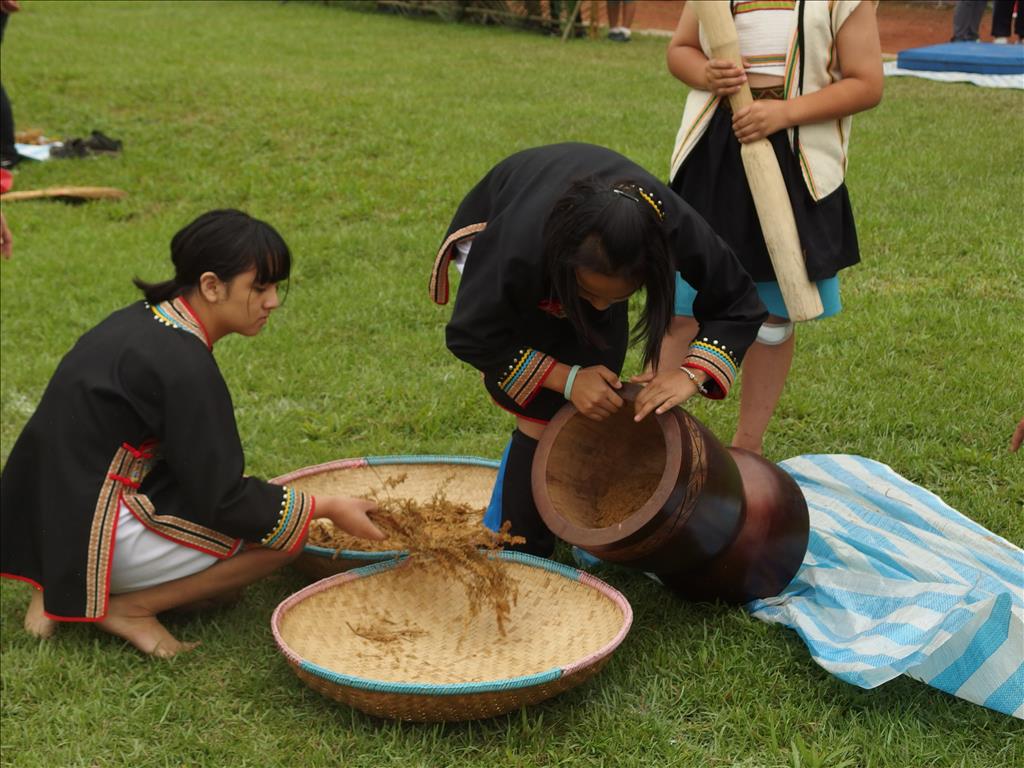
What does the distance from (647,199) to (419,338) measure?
2591 mm

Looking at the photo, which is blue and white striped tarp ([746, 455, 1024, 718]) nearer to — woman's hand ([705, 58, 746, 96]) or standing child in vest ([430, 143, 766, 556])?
standing child in vest ([430, 143, 766, 556])

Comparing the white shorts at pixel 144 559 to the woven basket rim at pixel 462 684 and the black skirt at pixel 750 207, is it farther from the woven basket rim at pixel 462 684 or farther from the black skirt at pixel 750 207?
the black skirt at pixel 750 207

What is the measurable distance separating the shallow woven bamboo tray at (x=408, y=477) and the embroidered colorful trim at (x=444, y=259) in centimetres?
63

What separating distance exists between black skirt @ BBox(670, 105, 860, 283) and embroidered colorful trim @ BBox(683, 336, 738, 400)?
52cm

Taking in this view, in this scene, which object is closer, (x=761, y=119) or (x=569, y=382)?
(x=569, y=382)

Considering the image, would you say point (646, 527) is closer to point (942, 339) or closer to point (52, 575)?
point (52, 575)

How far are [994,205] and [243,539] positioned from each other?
15.2 ft

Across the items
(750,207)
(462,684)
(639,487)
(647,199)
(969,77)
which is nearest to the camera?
(462,684)

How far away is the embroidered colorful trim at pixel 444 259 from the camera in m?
2.89

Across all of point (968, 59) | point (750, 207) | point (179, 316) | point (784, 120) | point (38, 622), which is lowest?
point (38, 622)

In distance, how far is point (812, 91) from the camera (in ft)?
10.4

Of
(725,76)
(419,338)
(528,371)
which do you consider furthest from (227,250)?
(419,338)

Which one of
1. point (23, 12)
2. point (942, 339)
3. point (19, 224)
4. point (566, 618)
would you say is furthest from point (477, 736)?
point (23, 12)

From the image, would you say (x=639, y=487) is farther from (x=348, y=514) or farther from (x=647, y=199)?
(x=647, y=199)
